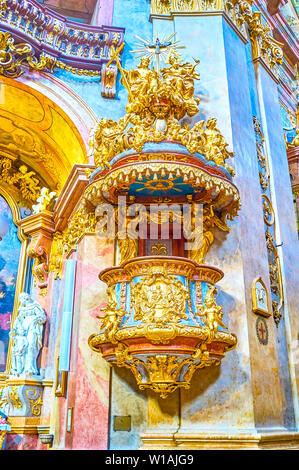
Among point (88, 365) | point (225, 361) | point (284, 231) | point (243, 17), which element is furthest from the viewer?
point (243, 17)

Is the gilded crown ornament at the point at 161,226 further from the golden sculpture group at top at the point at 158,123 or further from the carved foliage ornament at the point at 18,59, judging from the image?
the carved foliage ornament at the point at 18,59

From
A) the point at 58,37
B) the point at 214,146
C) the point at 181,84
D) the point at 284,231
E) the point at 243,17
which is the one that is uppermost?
the point at 243,17

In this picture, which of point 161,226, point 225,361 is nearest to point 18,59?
point 161,226

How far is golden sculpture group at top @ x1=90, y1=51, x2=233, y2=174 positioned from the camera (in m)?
5.59

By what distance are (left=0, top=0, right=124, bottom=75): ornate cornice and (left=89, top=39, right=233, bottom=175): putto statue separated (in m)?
1.53

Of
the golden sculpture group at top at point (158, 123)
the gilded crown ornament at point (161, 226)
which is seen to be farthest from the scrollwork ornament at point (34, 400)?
→ the golden sculpture group at top at point (158, 123)

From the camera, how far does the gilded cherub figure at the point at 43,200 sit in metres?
8.29

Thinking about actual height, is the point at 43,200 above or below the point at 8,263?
above

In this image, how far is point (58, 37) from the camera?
7527mm

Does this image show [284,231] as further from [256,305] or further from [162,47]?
[162,47]

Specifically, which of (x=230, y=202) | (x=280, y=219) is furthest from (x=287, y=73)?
(x=230, y=202)

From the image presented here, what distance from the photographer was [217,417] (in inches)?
208

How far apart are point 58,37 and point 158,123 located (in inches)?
116

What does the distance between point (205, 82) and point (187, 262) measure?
3318 millimetres
